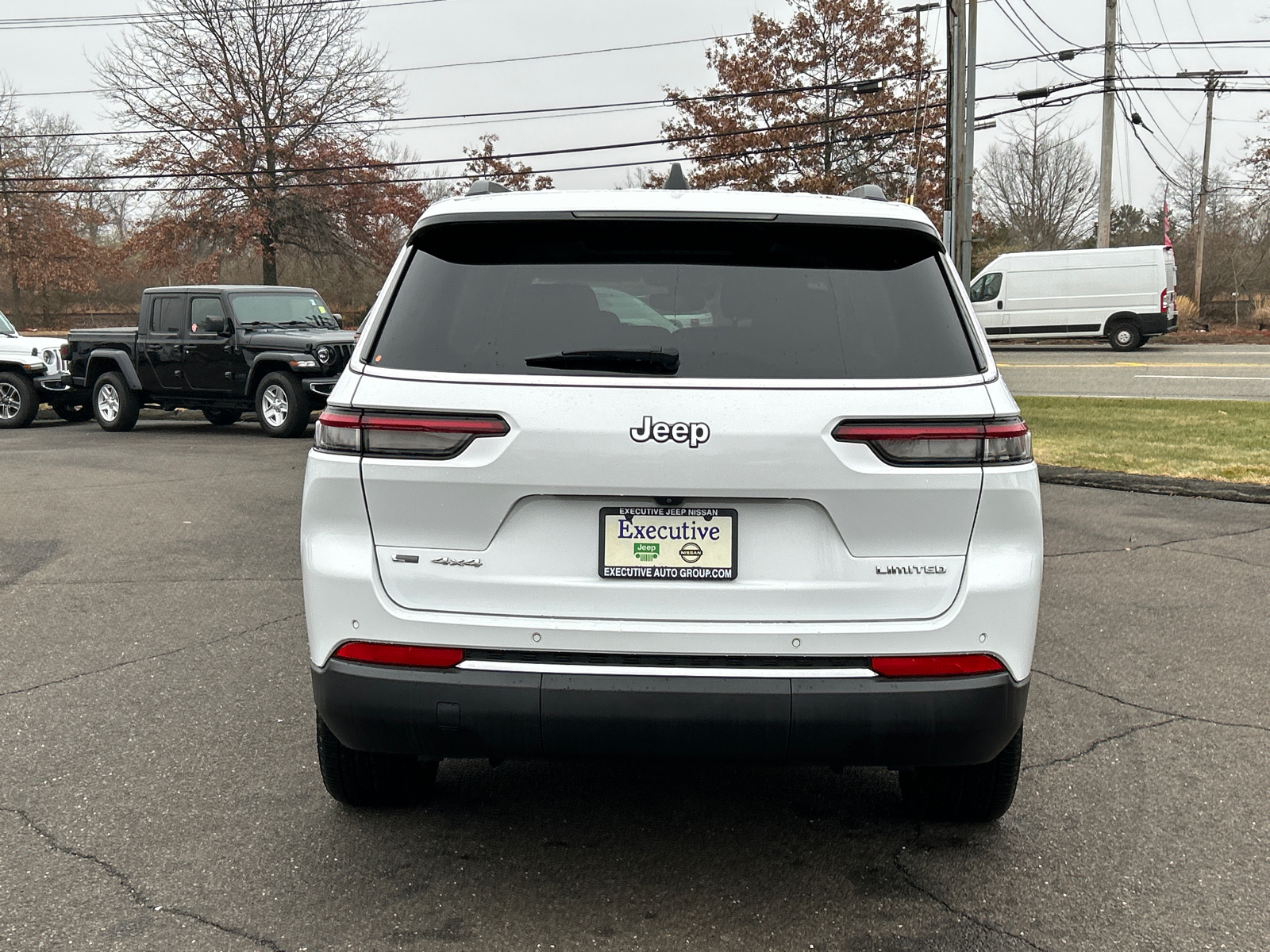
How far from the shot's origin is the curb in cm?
923

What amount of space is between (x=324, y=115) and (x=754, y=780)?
38445mm

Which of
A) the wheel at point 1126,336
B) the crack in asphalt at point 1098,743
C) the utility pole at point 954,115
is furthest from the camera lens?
the wheel at point 1126,336

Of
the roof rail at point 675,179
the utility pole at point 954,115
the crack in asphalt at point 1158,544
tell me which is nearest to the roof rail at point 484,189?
the roof rail at point 675,179

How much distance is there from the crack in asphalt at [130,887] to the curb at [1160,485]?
25.6ft

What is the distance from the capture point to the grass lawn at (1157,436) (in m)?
10.7

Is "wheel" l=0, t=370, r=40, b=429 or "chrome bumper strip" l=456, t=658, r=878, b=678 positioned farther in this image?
"wheel" l=0, t=370, r=40, b=429

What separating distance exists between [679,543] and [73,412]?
18393 millimetres

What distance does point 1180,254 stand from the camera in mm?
44594

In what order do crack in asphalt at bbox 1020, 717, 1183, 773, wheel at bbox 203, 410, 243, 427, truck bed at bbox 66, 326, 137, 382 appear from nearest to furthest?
crack in asphalt at bbox 1020, 717, 1183, 773 → truck bed at bbox 66, 326, 137, 382 → wheel at bbox 203, 410, 243, 427

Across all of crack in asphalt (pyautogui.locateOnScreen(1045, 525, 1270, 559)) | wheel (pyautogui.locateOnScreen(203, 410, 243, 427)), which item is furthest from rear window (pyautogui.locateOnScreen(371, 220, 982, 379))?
wheel (pyautogui.locateOnScreen(203, 410, 243, 427))

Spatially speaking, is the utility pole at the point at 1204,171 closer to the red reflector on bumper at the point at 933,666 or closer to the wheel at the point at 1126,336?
the wheel at the point at 1126,336

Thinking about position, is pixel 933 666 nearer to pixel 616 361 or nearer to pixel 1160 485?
pixel 616 361

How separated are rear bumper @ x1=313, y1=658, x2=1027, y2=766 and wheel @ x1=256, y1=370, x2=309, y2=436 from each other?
1282 cm

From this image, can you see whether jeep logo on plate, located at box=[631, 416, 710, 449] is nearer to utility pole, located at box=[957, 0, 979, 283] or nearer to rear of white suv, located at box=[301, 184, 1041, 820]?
rear of white suv, located at box=[301, 184, 1041, 820]
